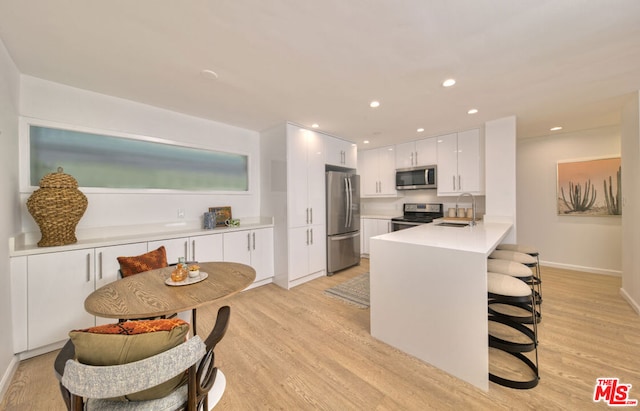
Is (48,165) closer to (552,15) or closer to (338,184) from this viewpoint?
(338,184)

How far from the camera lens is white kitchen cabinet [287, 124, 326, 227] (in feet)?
11.0

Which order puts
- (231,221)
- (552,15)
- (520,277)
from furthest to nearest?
1. (231,221)
2. (520,277)
3. (552,15)

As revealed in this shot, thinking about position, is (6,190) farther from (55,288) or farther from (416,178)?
(416,178)

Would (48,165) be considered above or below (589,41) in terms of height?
below

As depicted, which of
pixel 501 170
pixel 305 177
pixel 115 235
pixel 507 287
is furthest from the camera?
pixel 305 177

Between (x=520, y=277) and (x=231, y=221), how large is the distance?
3.27m

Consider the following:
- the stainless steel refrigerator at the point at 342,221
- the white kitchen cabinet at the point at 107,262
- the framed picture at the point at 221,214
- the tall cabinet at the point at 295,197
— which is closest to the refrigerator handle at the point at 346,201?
the stainless steel refrigerator at the point at 342,221

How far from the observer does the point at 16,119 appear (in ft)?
6.43

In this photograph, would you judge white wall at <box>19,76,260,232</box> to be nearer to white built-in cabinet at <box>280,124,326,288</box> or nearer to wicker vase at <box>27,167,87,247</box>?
wicker vase at <box>27,167,87,247</box>

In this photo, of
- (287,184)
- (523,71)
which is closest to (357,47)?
(523,71)

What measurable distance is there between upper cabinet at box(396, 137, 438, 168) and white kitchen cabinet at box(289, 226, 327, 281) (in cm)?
218

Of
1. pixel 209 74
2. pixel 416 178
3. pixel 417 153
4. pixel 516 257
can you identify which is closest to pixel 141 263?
pixel 209 74

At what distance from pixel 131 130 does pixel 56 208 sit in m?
1.13

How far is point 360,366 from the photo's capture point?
5.77ft
